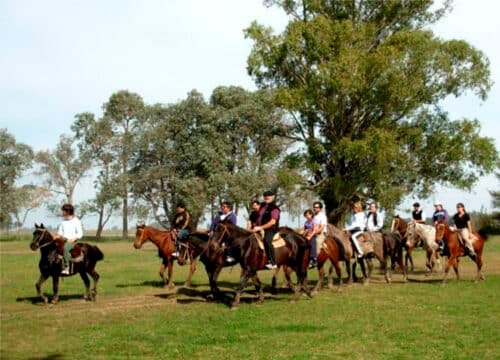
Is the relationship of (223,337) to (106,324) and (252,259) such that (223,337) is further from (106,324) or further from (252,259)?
(252,259)

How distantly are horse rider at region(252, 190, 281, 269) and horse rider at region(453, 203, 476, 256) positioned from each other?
854 cm

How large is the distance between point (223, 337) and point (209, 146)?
1733 inches

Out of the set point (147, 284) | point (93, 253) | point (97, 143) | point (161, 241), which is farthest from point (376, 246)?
point (97, 143)

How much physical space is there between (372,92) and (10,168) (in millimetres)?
52491

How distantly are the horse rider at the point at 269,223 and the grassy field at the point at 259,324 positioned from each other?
1.28 metres

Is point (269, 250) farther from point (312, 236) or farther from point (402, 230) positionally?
point (402, 230)

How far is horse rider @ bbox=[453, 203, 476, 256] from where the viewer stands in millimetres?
21500

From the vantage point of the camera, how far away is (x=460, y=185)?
3638 centimetres

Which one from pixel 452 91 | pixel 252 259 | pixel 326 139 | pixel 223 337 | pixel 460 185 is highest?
pixel 452 91

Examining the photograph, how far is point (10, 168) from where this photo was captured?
2849 inches

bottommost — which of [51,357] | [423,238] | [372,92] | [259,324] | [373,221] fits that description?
[51,357]

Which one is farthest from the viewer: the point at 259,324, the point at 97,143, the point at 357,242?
the point at 97,143

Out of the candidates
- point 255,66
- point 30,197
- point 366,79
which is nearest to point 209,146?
point 255,66

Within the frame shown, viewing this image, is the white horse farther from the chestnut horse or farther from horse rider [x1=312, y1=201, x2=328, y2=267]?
horse rider [x1=312, y1=201, x2=328, y2=267]
